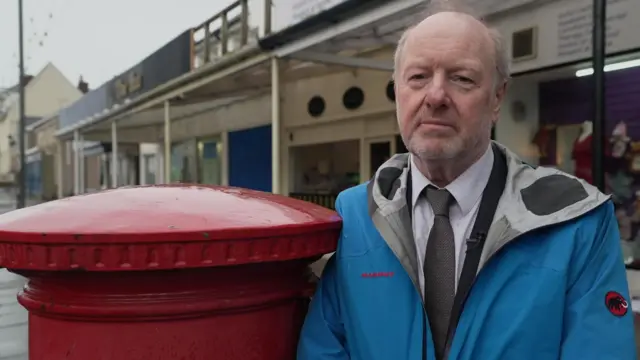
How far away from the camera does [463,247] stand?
4.65 ft

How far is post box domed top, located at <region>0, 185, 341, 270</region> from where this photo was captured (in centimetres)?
126

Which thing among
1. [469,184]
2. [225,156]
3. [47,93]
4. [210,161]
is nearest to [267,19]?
[469,184]

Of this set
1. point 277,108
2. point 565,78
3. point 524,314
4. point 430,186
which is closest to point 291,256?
point 430,186

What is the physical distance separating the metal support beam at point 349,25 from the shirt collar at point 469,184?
12.0ft

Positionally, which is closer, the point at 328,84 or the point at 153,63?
the point at 328,84

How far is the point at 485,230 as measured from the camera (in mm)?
1378

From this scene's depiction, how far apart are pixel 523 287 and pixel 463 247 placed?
0.62 ft

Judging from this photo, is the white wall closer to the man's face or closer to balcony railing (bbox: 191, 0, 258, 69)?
balcony railing (bbox: 191, 0, 258, 69)

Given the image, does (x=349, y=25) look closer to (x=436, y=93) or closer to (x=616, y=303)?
(x=436, y=93)

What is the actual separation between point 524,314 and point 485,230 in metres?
0.22

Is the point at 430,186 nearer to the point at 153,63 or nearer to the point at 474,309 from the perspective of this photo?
the point at 474,309

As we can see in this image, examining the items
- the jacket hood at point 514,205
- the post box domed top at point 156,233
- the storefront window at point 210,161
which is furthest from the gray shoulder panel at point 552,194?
the storefront window at point 210,161

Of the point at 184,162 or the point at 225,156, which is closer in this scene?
the point at 225,156

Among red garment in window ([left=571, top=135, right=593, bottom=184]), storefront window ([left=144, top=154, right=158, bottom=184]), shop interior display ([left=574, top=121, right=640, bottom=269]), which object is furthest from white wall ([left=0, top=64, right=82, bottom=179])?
shop interior display ([left=574, top=121, right=640, bottom=269])
